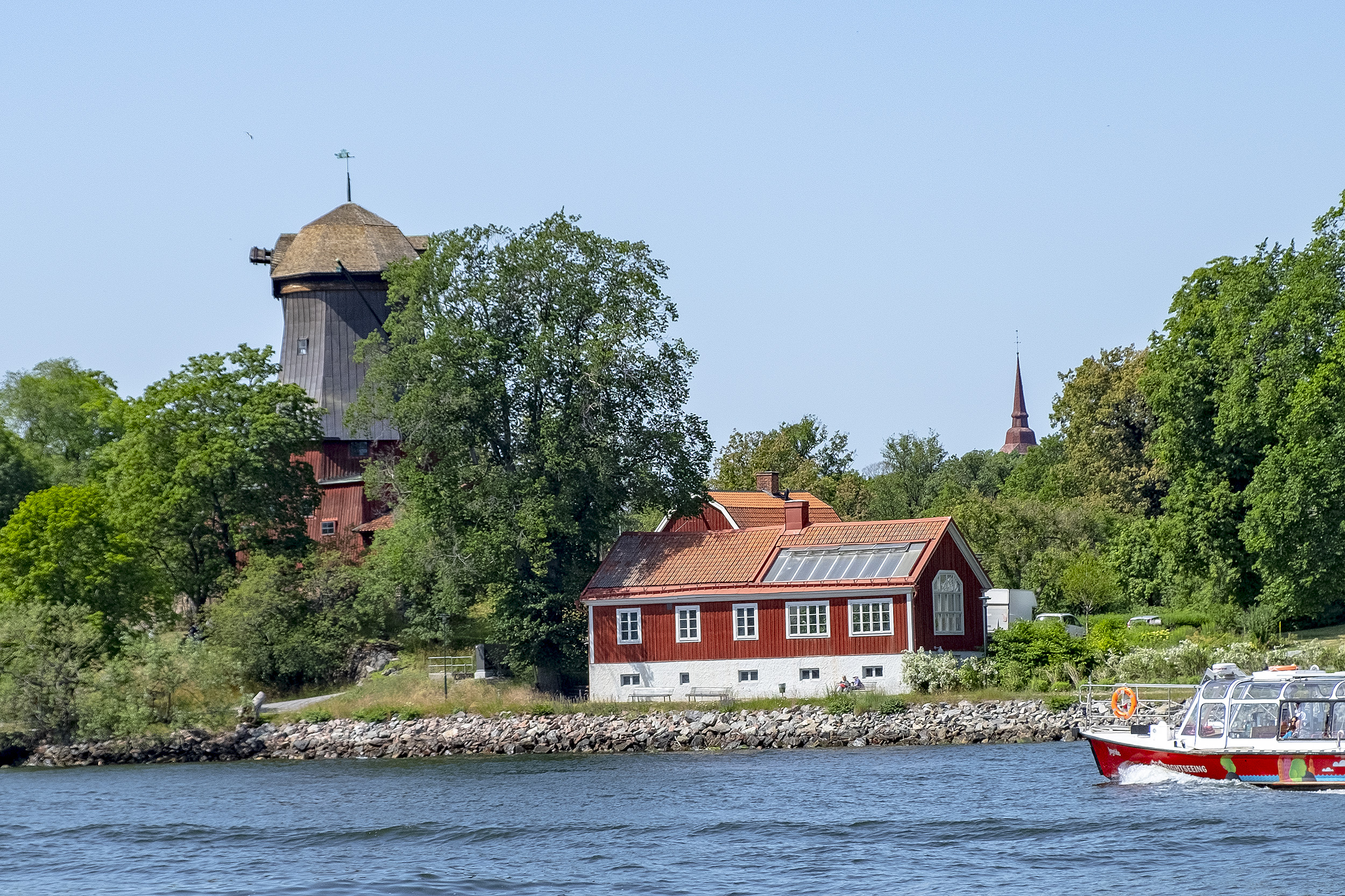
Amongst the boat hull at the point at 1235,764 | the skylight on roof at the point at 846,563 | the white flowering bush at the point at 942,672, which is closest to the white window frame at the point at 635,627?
the skylight on roof at the point at 846,563

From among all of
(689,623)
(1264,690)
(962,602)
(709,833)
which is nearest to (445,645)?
(689,623)

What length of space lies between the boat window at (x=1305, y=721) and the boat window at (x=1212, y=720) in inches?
45.3

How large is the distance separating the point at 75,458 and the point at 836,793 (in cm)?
5752

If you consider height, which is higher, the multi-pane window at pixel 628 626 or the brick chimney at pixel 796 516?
the brick chimney at pixel 796 516

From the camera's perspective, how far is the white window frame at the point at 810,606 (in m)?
49.5

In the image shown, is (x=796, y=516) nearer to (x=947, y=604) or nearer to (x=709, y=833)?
(x=947, y=604)

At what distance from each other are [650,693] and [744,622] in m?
3.83

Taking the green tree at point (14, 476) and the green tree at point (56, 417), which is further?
the green tree at point (56, 417)

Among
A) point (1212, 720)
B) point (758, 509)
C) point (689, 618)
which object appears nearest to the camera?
point (1212, 720)

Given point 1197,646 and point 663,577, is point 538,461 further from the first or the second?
point 1197,646

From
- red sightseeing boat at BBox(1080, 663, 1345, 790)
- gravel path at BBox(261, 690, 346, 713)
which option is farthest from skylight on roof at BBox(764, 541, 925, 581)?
red sightseeing boat at BBox(1080, 663, 1345, 790)

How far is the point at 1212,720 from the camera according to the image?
31.6 metres

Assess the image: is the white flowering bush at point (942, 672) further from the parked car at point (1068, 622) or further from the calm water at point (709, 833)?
the calm water at point (709, 833)

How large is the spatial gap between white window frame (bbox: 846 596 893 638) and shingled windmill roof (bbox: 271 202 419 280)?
33.3 m
